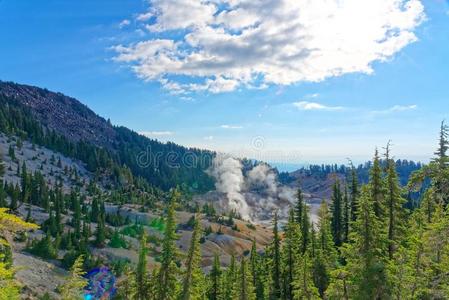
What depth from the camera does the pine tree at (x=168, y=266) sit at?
3566cm

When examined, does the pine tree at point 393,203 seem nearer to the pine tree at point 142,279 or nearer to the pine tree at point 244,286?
the pine tree at point 244,286

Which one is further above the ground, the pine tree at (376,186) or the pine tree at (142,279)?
the pine tree at (376,186)

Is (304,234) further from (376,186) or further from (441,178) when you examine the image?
(441,178)

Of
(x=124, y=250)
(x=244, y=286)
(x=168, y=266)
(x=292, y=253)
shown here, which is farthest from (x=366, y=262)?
(x=124, y=250)

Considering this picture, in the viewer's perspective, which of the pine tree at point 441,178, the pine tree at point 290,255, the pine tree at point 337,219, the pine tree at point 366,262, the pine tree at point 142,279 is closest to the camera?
the pine tree at point 441,178

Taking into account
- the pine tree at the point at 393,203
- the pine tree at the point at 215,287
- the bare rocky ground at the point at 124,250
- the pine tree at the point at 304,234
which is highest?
the pine tree at the point at 393,203

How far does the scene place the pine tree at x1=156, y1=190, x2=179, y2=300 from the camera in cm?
3566

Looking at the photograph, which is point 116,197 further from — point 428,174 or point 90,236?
point 428,174

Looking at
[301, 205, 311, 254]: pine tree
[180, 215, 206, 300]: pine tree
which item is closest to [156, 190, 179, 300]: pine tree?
[180, 215, 206, 300]: pine tree

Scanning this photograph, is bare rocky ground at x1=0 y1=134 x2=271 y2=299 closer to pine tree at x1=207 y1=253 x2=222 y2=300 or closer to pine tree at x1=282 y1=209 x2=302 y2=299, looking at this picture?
pine tree at x1=207 y1=253 x2=222 y2=300

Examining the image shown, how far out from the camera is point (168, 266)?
118 ft

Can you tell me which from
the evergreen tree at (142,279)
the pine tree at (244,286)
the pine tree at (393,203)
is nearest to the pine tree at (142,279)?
the evergreen tree at (142,279)

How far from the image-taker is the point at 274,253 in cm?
4838

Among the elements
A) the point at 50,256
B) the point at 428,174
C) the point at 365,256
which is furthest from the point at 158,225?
the point at 428,174
